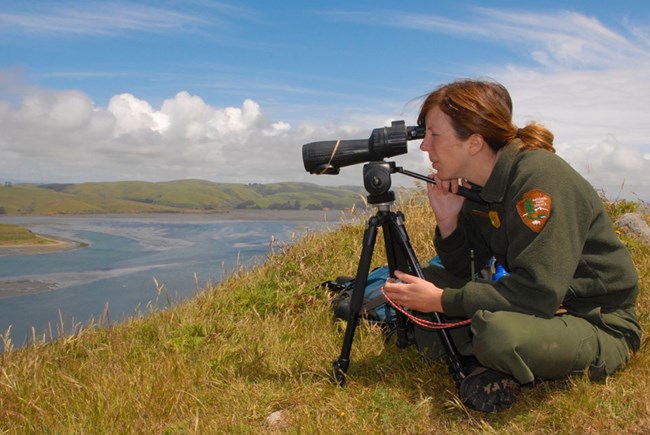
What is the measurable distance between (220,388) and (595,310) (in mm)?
2370

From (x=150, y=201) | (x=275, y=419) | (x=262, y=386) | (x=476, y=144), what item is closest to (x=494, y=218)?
(x=476, y=144)

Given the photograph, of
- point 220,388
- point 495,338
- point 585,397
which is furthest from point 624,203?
point 220,388

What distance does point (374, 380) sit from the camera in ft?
10.5

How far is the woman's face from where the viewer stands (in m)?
2.64

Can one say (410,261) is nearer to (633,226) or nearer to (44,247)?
(633,226)

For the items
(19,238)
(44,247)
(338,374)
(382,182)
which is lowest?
(44,247)

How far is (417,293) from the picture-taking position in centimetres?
257

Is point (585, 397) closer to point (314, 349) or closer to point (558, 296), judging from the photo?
point (558, 296)

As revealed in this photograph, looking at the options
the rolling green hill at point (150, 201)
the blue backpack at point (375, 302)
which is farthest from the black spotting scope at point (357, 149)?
the rolling green hill at point (150, 201)

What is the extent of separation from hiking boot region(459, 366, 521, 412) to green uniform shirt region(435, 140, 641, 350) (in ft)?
1.50

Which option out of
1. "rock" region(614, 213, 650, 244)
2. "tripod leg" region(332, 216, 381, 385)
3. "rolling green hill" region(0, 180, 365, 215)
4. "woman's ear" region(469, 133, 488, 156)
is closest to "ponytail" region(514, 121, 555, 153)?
"woman's ear" region(469, 133, 488, 156)

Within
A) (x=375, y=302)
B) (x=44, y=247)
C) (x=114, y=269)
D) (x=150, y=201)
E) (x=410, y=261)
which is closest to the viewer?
(x=410, y=261)

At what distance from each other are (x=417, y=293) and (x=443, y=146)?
849 mm

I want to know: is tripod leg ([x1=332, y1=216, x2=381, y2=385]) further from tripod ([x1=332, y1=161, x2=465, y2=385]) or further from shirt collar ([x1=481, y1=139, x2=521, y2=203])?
shirt collar ([x1=481, y1=139, x2=521, y2=203])
